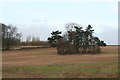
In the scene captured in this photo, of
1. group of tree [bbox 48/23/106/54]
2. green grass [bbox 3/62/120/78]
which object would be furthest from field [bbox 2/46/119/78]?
group of tree [bbox 48/23/106/54]

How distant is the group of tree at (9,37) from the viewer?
6665 centimetres

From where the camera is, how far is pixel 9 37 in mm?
69375

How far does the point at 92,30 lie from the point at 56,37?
13008 millimetres

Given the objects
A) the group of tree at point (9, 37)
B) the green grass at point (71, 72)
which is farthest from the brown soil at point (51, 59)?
the group of tree at point (9, 37)

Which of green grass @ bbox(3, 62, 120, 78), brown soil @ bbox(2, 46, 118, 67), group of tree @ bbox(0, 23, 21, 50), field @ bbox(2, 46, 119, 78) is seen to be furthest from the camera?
group of tree @ bbox(0, 23, 21, 50)

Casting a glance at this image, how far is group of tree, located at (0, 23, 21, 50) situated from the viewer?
66.7 metres

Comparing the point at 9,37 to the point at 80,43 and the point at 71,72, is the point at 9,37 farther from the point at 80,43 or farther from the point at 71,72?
the point at 71,72

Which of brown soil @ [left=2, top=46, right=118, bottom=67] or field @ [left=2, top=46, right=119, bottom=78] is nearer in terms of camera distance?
field @ [left=2, top=46, right=119, bottom=78]

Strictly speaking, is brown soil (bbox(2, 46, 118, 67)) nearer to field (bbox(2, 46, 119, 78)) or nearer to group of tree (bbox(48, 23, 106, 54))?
field (bbox(2, 46, 119, 78))

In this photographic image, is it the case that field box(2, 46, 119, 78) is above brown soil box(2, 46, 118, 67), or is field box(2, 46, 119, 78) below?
above

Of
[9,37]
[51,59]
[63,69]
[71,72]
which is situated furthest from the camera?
[9,37]

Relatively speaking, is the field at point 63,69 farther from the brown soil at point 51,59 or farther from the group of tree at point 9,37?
the group of tree at point 9,37

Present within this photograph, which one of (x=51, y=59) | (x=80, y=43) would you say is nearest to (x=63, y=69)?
(x=51, y=59)

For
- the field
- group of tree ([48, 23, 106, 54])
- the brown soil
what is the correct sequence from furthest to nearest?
group of tree ([48, 23, 106, 54]), the brown soil, the field
